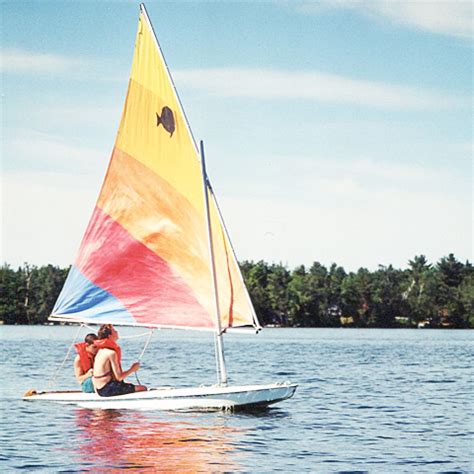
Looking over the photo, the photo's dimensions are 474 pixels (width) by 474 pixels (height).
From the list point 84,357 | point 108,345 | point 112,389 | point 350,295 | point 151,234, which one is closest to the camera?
point 108,345

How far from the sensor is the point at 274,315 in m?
168

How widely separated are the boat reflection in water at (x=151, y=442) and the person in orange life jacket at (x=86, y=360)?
0.71 meters

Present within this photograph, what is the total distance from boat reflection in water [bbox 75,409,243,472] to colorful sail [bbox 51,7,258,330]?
239 cm

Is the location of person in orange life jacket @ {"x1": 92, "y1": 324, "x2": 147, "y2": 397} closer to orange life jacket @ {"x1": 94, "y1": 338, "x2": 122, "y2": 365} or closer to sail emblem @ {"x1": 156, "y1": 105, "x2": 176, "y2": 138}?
orange life jacket @ {"x1": 94, "y1": 338, "x2": 122, "y2": 365}

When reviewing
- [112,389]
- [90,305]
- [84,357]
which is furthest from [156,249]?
[112,389]

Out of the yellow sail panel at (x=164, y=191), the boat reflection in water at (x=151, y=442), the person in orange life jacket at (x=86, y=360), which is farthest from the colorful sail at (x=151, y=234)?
the boat reflection in water at (x=151, y=442)

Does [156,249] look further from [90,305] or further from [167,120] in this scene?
[167,120]

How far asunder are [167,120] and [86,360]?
20.2ft

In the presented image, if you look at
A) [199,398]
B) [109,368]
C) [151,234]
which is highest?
[151,234]

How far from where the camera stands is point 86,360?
84.1 feet

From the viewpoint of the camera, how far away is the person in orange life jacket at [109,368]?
79.6ft

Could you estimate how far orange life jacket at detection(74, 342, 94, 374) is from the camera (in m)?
25.4

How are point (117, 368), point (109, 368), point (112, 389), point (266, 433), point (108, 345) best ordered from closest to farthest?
point (266, 433), point (108, 345), point (117, 368), point (109, 368), point (112, 389)

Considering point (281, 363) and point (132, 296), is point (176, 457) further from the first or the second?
point (281, 363)
